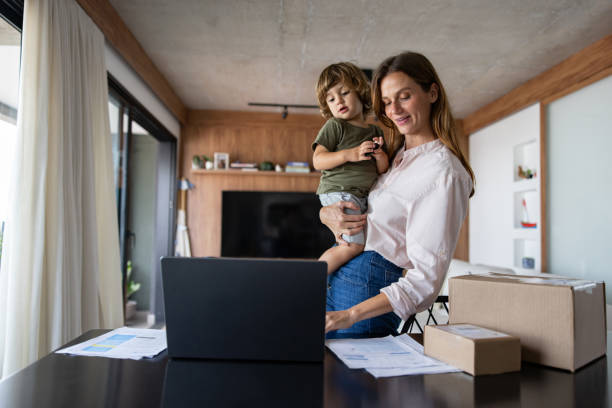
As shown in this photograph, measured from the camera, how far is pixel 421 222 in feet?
3.49

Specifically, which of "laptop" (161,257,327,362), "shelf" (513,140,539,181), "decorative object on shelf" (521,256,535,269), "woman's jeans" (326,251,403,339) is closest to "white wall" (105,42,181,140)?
"woman's jeans" (326,251,403,339)

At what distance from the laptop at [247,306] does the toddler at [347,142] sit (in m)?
0.70

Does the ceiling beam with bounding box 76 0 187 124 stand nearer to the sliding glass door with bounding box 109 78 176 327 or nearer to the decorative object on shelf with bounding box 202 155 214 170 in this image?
the sliding glass door with bounding box 109 78 176 327

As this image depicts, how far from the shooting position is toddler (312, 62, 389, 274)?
1451mm

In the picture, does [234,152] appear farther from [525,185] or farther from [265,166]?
[525,185]

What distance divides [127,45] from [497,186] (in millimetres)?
4137

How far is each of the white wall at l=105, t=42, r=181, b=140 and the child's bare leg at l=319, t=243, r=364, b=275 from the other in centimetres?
253

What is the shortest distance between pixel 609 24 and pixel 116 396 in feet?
12.4

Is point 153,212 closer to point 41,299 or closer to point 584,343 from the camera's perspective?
point 41,299

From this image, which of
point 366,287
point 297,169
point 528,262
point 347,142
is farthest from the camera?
point 297,169

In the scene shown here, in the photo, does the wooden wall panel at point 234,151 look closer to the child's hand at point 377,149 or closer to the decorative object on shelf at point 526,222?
the decorative object on shelf at point 526,222

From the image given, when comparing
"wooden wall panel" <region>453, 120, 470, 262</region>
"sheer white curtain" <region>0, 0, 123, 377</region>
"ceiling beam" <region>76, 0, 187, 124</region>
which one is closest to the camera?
"sheer white curtain" <region>0, 0, 123, 377</region>

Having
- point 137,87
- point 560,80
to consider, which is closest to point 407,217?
point 137,87

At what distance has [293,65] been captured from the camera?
12.6ft
